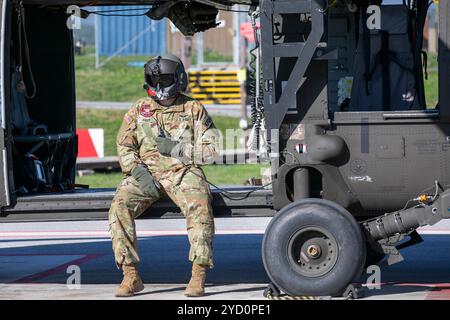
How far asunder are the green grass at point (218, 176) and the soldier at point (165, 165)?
8853mm

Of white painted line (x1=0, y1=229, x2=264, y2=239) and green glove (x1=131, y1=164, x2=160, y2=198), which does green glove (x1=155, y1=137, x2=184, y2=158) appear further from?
white painted line (x1=0, y1=229, x2=264, y2=239)

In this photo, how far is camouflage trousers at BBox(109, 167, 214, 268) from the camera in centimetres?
858

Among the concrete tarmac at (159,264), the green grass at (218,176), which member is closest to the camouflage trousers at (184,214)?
the concrete tarmac at (159,264)

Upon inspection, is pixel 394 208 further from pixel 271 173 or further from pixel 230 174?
pixel 230 174

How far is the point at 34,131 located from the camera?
10055mm

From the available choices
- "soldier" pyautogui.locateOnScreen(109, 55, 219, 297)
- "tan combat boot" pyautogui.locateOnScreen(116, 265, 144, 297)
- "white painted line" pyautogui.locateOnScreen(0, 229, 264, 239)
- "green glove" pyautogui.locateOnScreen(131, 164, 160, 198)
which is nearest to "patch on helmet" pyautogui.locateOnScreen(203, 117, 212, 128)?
"soldier" pyautogui.locateOnScreen(109, 55, 219, 297)

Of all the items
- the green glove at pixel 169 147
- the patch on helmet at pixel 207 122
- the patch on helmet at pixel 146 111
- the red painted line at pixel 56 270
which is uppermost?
the patch on helmet at pixel 146 111

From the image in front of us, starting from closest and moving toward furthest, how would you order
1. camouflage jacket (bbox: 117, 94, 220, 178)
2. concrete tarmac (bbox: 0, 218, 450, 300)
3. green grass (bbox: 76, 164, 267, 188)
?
camouflage jacket (bbox: 117, 94, 220, 178) → concrete tarmac (bbox: 0, 218, 450, 300) → green grass (bbox: 76, 164, 267, 188)

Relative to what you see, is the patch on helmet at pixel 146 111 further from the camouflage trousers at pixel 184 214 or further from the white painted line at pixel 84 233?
the white painted line at pixel 84 233

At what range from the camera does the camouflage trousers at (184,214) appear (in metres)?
8.58

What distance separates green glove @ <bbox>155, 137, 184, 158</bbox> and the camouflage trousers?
0.59ft

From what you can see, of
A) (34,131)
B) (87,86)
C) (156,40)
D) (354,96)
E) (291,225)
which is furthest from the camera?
(156,40)

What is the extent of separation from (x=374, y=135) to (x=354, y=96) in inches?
31.2
